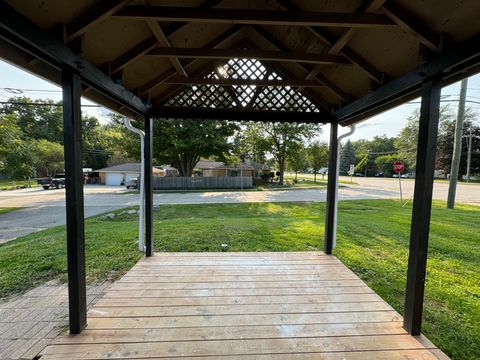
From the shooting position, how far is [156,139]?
15156 mm

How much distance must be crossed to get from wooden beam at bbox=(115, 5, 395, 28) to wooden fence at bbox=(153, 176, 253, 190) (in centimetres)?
1670

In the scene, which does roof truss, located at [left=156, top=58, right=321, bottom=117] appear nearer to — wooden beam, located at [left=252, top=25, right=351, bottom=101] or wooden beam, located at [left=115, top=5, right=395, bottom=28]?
wooden beam, located at [left=252, top=25, right=351, bottom=101]

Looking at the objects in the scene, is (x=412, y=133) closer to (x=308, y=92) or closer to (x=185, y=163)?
(x=185, y=163)

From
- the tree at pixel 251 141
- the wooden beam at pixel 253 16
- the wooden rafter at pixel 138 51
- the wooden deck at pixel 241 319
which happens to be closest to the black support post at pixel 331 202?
the wooden deck at pixel 241 319

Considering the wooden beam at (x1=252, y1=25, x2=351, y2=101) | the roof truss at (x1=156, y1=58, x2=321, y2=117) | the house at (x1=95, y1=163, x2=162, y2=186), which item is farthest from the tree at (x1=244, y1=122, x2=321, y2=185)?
the wooden beam at (x1=252, y1=25, x2=351, y2=101)

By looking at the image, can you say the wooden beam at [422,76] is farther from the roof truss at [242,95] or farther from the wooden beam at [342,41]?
the roof truss at [242,95]

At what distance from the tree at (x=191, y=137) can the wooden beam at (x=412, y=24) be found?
13878 millimetres

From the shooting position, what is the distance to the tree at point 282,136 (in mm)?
19986

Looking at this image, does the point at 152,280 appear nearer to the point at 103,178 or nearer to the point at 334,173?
the point at 334,173

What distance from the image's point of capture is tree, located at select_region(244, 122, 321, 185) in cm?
1999

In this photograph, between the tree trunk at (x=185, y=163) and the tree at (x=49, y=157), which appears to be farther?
the tree at (x=49, y=157)

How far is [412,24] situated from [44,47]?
2.34 m

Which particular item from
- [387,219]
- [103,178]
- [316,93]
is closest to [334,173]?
[316,93]

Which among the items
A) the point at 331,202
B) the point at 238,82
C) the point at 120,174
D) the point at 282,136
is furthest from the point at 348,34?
the point at 120,174
